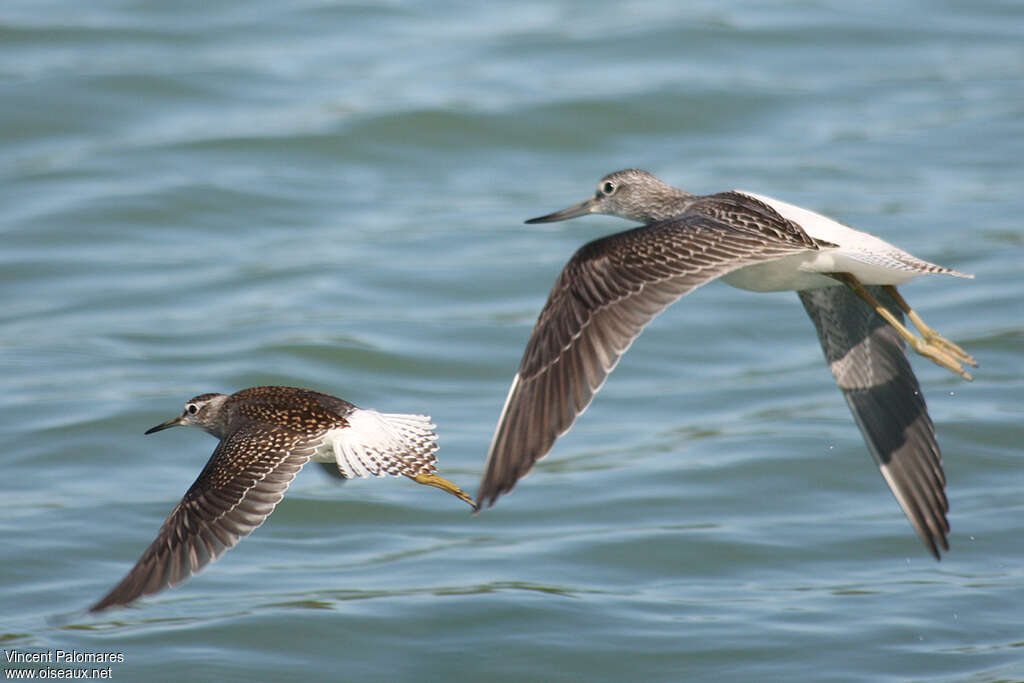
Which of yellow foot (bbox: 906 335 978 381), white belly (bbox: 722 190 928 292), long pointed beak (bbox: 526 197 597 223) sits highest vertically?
long pointed beak (bbox: 526 197 597 223)

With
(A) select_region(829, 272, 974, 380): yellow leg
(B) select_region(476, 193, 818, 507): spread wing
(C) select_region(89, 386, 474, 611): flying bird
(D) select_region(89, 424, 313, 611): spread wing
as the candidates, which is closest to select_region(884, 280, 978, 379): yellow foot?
(A) select_region(829, 272, 974, 380): yellow leg

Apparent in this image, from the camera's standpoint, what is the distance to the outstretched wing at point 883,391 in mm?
7808

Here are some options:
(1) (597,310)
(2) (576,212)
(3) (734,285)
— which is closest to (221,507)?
(1) (597,310)

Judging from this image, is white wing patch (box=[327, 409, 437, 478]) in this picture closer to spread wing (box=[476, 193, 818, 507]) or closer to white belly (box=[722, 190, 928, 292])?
spread wing (box=[476, 193, 818, 507])

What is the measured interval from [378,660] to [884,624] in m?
2.67

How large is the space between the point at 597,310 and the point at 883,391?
6.62ft

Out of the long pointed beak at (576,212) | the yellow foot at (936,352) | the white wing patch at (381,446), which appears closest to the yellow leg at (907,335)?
the yellow foot at (936,352)

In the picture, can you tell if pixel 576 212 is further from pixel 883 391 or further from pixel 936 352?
pixel 936 352

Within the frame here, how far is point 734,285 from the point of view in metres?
7.32

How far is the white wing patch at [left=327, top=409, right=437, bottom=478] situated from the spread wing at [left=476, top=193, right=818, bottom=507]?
1.08 meters

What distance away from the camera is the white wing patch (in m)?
7.43

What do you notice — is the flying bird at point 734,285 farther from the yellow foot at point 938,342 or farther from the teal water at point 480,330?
the teal water at point 480,330

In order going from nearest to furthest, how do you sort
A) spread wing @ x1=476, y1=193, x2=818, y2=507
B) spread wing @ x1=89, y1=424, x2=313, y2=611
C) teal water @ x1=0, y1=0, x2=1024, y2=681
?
spread wing @ x1=476, y1=193, x2=818, y2=507 → spread wing @ x1=89, y1=424, x2=313, y2=611 → teal water @ x1=0, y1=0, x2=1024, y2=681

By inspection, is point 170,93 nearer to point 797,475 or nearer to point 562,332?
point 797,475
